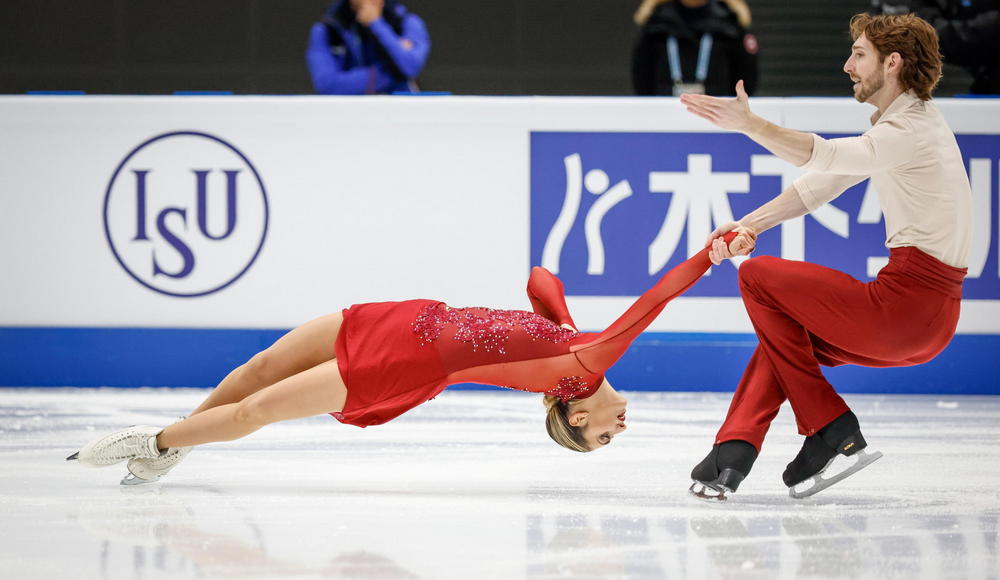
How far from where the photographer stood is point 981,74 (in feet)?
18.7

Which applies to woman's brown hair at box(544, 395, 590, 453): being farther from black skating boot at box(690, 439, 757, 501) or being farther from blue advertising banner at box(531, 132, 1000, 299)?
blue advertising banner at box(531, 132, 1000, 299)

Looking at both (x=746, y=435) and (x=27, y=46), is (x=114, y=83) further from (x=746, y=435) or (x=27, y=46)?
(x=746, y=435)

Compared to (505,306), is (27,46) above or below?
above

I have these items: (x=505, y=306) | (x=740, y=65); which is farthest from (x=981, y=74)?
(x=505, y=306)

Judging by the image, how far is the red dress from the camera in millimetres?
2963

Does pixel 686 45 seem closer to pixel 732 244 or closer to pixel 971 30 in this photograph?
pixel 971 30

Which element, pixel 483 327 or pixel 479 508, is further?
pixel 483 327

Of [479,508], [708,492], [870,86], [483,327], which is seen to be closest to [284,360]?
[483,327]

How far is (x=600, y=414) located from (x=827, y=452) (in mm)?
590

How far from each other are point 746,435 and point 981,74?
11.5ft

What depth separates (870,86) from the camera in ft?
9.70

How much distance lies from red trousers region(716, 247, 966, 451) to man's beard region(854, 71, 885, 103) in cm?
41

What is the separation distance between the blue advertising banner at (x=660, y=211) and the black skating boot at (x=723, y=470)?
7.39 feet

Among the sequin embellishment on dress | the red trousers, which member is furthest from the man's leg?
the sequin embellishment on dress
